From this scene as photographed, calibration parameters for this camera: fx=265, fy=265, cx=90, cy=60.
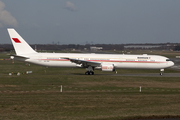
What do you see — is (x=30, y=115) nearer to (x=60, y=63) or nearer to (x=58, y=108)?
(x=58, y=108)

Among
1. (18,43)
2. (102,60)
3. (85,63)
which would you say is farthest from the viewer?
(18,43)

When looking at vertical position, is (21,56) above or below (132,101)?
above

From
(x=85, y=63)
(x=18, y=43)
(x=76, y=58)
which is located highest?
(x=18, y=43)

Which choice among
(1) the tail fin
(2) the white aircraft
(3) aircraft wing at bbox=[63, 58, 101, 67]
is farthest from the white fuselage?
(1) the tail fin

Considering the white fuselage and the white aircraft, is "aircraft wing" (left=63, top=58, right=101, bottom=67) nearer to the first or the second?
the white aircraft

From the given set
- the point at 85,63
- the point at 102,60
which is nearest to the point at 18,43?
the point at 85,63

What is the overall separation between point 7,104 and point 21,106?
1227 millimetres

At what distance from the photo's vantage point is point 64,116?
13695 mm

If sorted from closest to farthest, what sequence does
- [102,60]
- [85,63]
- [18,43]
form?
[85,63]
[102,60]
[18,43]

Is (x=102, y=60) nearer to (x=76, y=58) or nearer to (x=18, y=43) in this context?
(x=76, y=58)

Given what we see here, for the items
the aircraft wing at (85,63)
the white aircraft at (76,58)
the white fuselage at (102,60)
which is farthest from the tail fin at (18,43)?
the aircraft wing at (85,63)

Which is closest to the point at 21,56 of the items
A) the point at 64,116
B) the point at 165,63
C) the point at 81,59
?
the point at 81,59

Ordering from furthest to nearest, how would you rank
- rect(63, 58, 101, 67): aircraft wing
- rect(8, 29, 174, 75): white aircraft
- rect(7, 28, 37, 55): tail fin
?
rect(7, 28, 37, 55): tail fin, rect(8, 29, 174, 75): white aircraft, rect(63, 58, 101, 67): aircraft wing

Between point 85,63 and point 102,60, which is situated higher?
point 102,60
